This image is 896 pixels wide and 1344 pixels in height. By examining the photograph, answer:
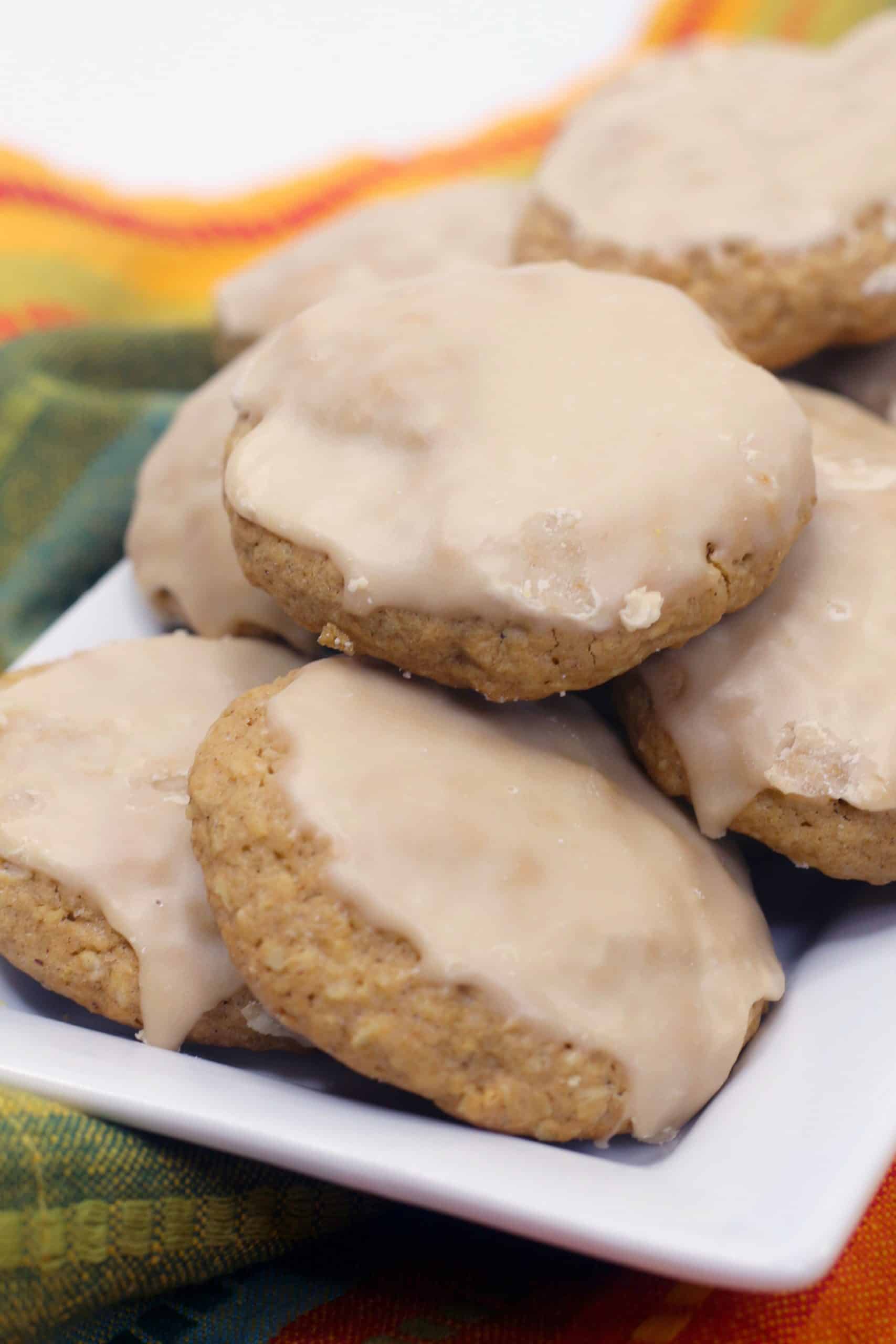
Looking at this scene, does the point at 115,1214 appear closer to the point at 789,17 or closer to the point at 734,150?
the point at 734,150

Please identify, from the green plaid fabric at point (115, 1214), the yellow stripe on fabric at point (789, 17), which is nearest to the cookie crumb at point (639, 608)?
the green plaid fabric at point (115, 1214)

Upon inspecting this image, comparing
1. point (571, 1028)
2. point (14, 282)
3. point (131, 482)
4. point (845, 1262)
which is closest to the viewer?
point (571, 1028)

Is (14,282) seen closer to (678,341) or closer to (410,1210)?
(678,341)

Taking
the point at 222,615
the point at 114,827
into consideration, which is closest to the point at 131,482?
the point at 222,615

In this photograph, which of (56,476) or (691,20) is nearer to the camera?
(56,476)

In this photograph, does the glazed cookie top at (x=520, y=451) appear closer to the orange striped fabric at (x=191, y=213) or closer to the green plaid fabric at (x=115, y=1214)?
the green plaid fabric at (x=115, y=1214)

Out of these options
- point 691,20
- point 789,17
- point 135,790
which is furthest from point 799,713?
point 691,20
